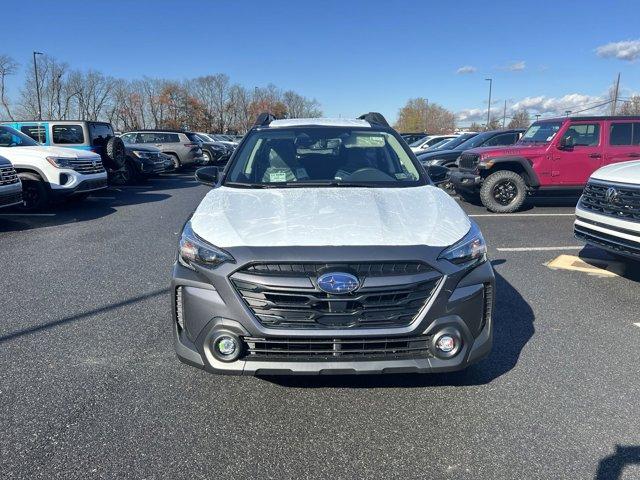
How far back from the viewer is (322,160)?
13.2 feet

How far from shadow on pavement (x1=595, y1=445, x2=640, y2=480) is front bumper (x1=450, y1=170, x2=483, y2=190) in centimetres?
764

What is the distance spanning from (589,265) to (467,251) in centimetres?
396

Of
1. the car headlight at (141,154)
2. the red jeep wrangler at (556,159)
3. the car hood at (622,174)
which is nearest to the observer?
the car hood at (622,174)

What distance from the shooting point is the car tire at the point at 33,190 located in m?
9.23

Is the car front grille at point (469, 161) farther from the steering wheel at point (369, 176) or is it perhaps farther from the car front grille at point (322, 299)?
the car front grille at point (322, 299)

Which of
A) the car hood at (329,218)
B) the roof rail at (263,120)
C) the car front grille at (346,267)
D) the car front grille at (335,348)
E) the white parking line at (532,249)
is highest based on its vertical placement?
the roof rail at (263,120)

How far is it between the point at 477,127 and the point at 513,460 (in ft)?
232

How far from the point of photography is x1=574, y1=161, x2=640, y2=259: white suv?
4.64 metres

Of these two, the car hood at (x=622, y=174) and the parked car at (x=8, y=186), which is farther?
the parked car at (x=8, y=186)

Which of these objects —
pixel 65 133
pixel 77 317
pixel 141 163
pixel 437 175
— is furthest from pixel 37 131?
pixel 437 175

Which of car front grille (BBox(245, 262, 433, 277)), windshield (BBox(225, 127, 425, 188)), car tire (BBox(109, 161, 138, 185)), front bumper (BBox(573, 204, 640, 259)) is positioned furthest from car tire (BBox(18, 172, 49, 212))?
front bumper (BBox(573, 204, 640, 259))

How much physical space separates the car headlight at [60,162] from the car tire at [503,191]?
8225 mm

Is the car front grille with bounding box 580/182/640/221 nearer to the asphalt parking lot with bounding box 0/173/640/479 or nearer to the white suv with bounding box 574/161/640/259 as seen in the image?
the white suv with bounding box 574/161/640/259

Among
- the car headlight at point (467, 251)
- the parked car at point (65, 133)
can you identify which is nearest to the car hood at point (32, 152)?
the parked car at point (65, 133)
